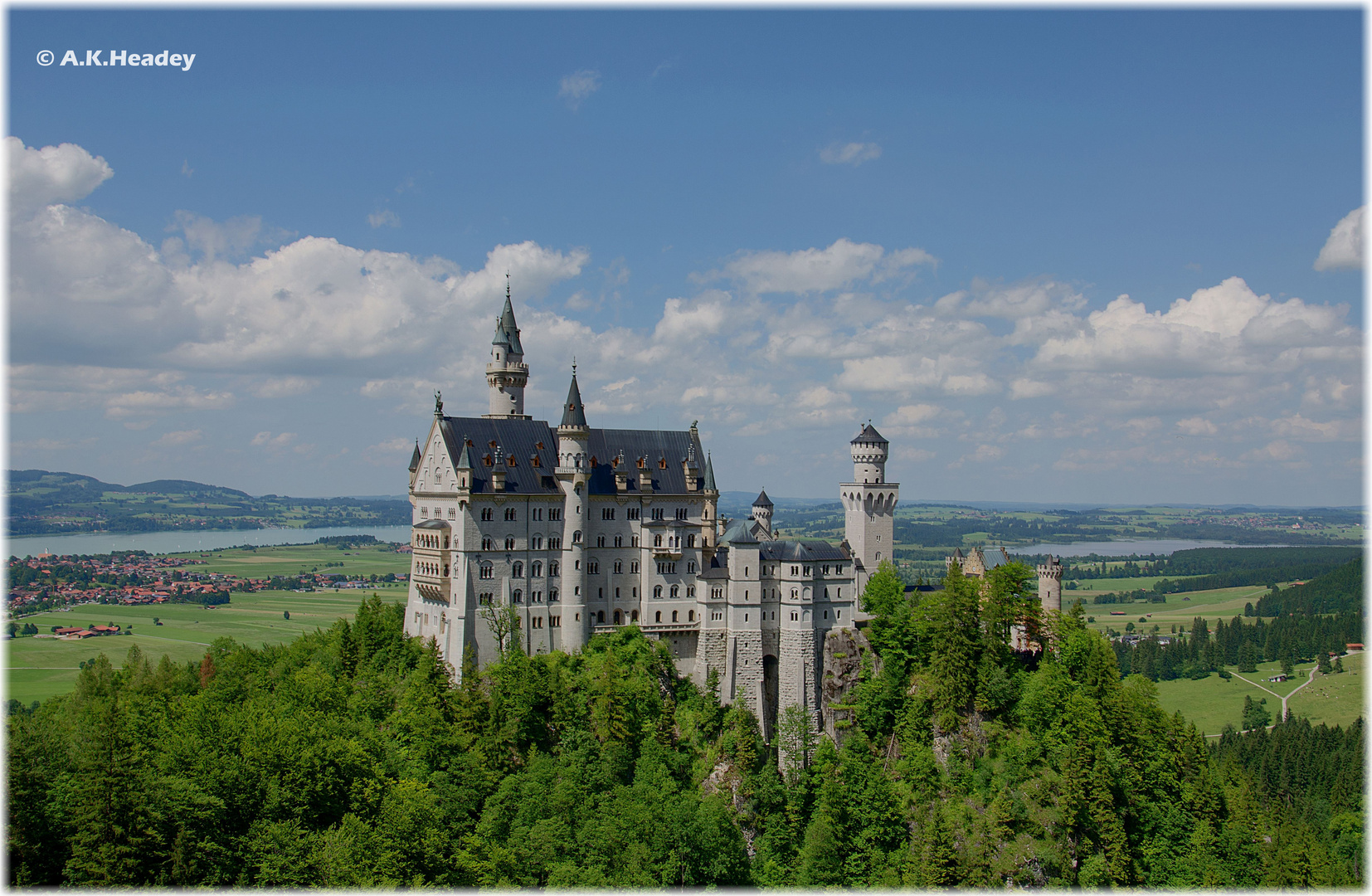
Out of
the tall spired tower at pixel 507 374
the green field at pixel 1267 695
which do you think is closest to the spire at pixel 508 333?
the tall spired tower at pixel 507 374

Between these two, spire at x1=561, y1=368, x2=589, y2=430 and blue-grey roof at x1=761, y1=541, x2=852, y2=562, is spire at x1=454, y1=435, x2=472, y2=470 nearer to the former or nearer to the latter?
spire at x1=561, y1=368, x2=589, y2=430

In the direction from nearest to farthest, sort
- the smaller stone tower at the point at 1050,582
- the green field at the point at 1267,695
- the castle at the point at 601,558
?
1. the castle at the point at 601,558
2. the smaller stone tower at the point at 1050,582
3. the green field at the point at 1267,695

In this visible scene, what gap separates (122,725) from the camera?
5775 centimetres

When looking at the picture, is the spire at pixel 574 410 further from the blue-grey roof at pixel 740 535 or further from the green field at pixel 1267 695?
the green field at pixel 1267 695

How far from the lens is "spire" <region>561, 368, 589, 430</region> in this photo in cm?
8356

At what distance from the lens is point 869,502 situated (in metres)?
92.0

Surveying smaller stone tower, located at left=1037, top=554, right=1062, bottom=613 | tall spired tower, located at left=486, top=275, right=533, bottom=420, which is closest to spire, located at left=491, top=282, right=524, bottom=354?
tall spired tower, located at left=486, top=275, right=533, bottom=420

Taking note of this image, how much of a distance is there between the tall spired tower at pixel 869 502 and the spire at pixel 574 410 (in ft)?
85.0

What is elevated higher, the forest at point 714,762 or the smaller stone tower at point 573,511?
the smaller stone tower at point 573,511

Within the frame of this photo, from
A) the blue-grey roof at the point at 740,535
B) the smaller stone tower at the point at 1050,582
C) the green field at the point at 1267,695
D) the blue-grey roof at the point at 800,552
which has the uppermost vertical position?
the blue-grey roof at the point at 740,535

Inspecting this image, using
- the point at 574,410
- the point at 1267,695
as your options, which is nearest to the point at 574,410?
the point at 574,410

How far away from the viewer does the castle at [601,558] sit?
8038cm

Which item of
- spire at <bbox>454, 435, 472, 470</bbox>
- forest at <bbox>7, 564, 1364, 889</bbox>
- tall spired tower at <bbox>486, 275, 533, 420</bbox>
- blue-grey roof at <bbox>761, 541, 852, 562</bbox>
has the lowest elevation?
forest at <bbox>7, 564, 1364, 889</bbox>

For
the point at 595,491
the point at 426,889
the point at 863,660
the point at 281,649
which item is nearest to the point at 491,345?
the point at 595,491
